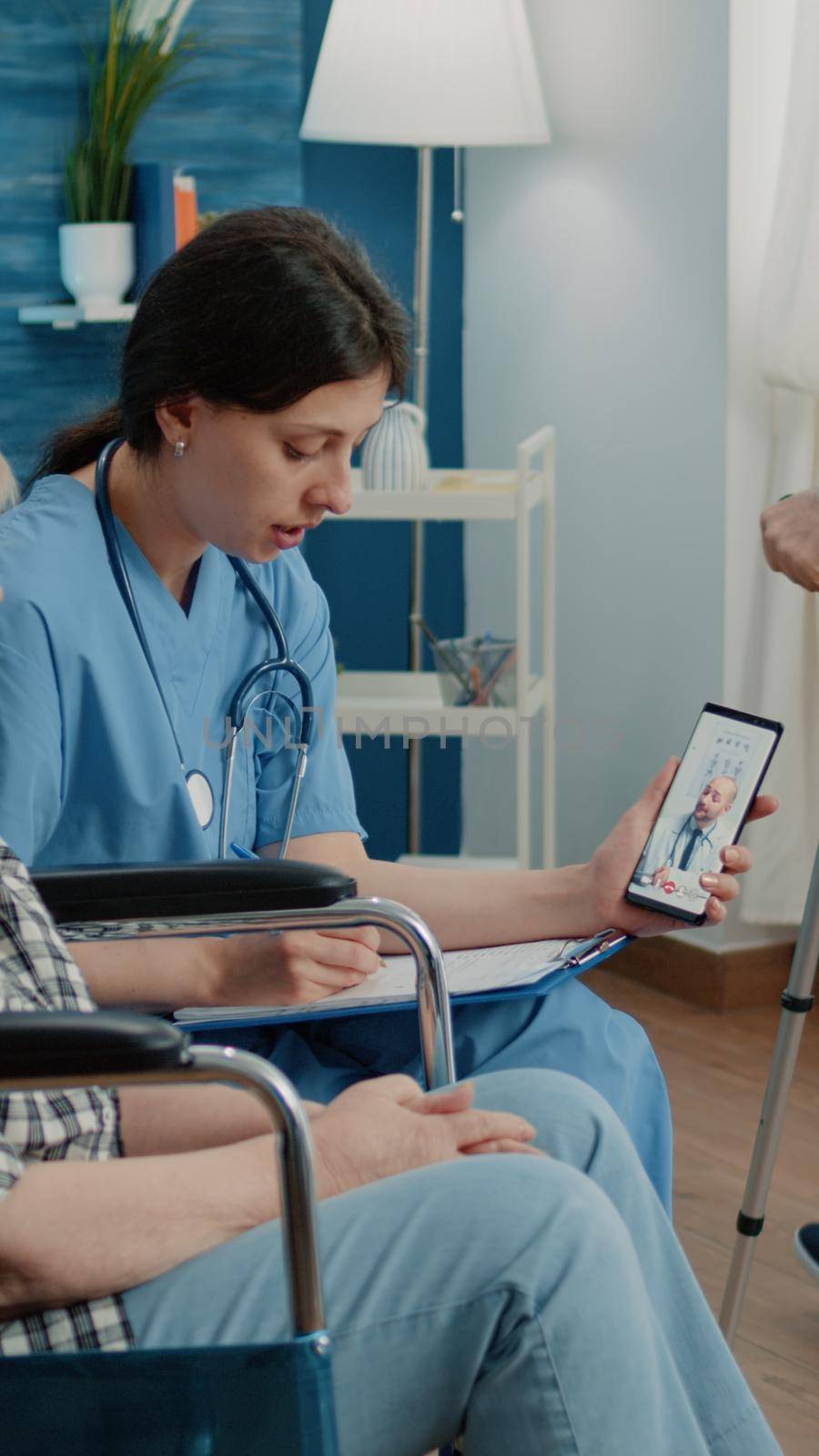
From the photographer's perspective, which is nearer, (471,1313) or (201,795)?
(471,1313)

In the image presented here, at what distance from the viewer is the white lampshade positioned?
8.71 ft

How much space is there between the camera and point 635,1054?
132 cm

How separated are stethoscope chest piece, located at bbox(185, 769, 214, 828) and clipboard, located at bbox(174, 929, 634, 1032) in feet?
0.60

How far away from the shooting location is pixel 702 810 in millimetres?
1341

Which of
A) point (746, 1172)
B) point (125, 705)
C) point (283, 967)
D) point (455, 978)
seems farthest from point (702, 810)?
point (746, 1172)

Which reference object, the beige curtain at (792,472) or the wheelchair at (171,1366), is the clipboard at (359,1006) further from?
the beige curtain at (792,472)

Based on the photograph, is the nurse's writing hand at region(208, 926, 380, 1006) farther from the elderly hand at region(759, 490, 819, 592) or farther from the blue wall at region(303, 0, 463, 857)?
the blue wall at region(303, 0, 463, 857)

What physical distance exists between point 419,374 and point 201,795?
1.72 meters

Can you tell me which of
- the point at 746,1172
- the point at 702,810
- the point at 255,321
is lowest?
the point at 746,1172

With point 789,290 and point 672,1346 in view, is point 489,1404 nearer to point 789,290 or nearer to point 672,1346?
point 672,1346

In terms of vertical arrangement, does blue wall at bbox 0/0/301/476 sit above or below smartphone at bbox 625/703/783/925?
above

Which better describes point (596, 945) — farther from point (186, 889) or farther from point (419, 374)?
point (419, 374)

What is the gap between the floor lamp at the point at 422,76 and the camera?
8.71 ft

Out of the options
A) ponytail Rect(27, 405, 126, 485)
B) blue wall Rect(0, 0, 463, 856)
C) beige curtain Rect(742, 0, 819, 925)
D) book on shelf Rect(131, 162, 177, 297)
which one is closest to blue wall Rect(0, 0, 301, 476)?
blue wall Rect(0, 0, 463, 856)
